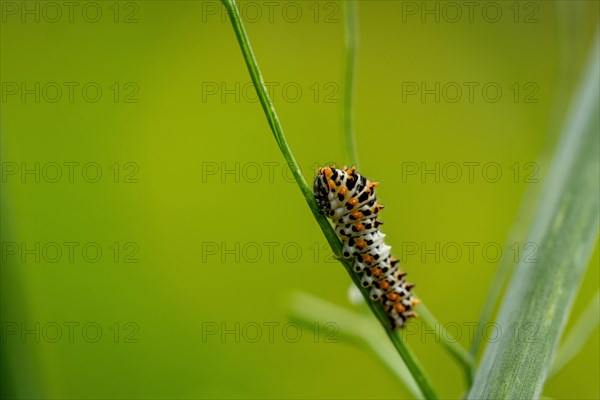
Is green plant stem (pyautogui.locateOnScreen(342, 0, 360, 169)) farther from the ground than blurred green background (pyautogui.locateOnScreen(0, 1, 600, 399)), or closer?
farther from the ground

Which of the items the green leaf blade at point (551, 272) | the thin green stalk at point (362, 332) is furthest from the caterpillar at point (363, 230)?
the green leaf blade at point (551, 272)

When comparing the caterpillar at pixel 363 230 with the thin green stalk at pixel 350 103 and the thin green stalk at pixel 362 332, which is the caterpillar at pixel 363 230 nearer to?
the thin green stalk at pixel 362 332

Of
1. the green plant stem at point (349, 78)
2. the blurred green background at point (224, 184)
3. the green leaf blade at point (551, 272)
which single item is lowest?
the blurred green background at point (224, 184)

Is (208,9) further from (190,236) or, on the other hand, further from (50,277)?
(50,277)

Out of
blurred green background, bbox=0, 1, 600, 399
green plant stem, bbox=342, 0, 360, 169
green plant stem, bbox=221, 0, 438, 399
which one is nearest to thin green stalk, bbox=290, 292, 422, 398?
green plant stem, bbox=221, 0, 438, 399

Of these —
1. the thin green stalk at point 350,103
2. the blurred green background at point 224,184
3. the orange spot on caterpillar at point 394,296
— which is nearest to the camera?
the thin green stalk at point 350,103

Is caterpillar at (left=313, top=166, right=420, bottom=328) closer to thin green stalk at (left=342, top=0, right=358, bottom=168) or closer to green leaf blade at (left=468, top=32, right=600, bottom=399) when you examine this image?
thin green stalk at (left=342, top=0, right=358, bottom=168)

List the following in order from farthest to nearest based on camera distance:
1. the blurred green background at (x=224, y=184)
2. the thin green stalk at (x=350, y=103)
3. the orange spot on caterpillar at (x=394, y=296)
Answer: the blurred green background at (x=224, y=184) → the orange spot on caterpillar at (x=394, y=296) → the thin green stalk at (x=350, y=103)
